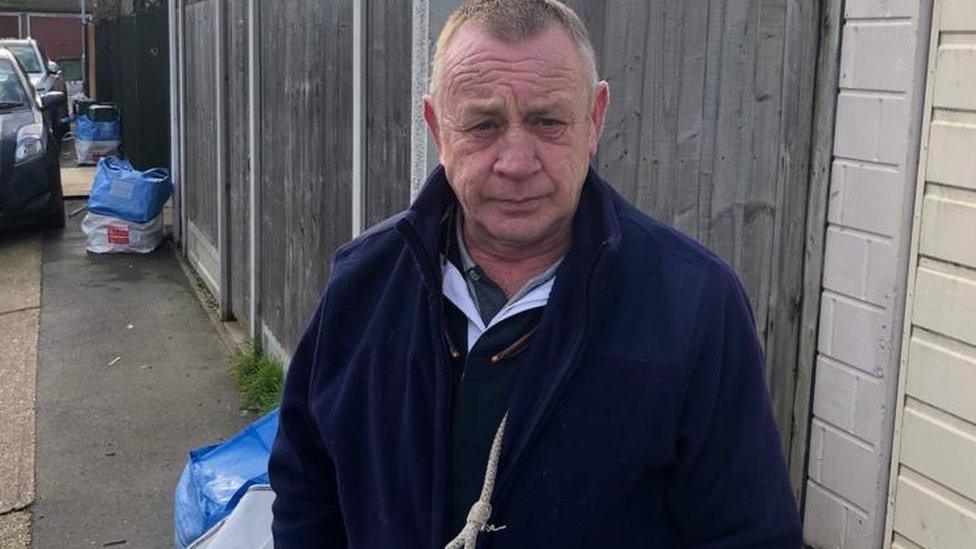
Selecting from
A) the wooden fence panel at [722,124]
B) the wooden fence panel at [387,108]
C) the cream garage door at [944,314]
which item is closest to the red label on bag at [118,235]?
the wooden fence panel at [387,108]

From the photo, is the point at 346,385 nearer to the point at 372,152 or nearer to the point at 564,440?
the point at 564,440

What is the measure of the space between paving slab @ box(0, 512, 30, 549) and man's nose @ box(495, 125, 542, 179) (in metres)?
3.58

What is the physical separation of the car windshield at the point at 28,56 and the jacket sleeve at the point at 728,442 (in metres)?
21.5

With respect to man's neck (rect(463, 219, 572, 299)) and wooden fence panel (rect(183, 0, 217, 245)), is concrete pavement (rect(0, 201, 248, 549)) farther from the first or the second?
man's neck (rect(463, 219, 572, 299))

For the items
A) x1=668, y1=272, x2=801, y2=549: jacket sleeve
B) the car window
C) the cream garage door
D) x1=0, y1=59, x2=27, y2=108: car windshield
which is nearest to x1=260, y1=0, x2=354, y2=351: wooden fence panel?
the cream garage door

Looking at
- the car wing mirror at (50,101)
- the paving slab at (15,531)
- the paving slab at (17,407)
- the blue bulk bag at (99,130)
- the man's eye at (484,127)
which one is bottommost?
the paving slab at (15,531)

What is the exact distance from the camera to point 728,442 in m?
1.84

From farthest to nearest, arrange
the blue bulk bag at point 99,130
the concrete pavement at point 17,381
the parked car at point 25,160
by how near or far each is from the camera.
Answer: the blue bulk bag at point 99,130, the parked car at point 25,160, the concrete pavement at point 17,381

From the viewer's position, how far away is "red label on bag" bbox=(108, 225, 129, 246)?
1057cm

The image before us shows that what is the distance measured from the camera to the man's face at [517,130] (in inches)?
71.9

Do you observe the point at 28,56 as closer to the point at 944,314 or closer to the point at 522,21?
the point at 944,314

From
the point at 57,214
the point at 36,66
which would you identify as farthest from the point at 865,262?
the point at 36,66

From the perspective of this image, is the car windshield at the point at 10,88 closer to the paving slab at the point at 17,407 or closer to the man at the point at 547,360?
the paving slab at the point at 17,407

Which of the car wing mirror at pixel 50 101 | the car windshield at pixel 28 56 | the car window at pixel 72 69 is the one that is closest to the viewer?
the car wing mirror at pixel 50 101
